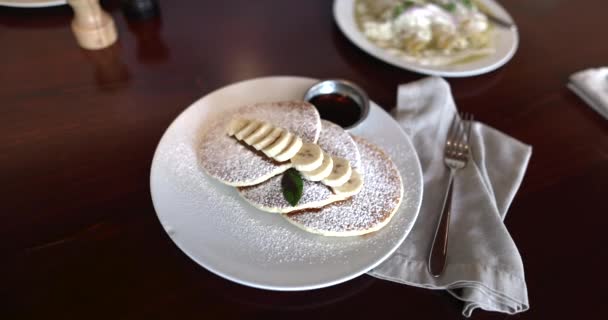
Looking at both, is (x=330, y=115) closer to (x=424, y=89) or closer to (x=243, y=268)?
(x=424, y=89)

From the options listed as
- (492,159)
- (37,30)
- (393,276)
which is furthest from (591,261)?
(37,30)

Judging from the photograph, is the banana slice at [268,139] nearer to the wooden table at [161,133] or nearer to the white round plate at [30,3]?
the wooden table at [161,133]

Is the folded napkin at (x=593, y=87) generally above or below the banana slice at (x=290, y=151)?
below

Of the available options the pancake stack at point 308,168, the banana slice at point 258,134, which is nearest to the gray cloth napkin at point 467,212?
the pancake stack at point 308,168

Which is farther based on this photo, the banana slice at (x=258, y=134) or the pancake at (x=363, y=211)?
the banana slice at (x=258, y=134)

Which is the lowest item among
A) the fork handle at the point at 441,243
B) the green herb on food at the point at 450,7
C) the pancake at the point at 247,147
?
the fork handle at the point at 441,243
